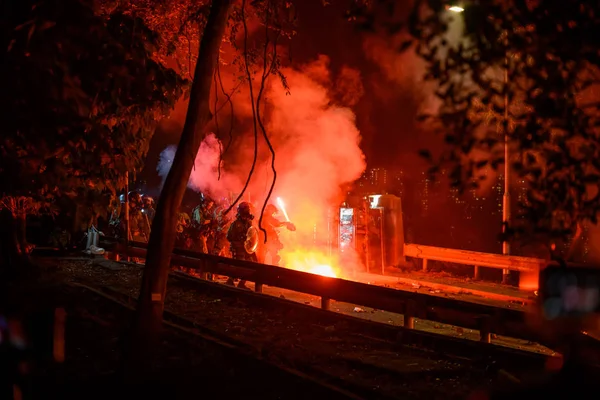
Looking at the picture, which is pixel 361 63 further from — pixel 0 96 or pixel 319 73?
pixel 0 96

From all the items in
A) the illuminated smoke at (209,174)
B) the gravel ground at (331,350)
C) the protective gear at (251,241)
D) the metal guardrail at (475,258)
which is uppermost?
the illuminated smoke at (209,174)

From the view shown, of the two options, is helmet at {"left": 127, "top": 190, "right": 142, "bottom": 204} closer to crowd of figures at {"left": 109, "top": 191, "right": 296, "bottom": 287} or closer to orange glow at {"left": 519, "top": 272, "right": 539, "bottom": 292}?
crowd of figures at {"left": 109, "top": 191, "right": 296, "bottom": 287}

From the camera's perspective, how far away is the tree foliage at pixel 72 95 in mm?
6527

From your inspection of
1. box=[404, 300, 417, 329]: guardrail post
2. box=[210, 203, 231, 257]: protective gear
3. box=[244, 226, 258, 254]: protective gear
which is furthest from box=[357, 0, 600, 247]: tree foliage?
box=[210, 203, 231, 257]: protective gear

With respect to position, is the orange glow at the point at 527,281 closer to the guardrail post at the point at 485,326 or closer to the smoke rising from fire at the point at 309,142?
the guardrail post at the point at 485,326

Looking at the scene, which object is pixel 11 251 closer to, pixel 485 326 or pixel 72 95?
pixel 72 95

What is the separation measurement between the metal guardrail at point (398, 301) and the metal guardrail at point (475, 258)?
23.5 ft

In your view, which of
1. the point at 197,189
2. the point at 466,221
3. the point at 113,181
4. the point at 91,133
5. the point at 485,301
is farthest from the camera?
the point at 197,189

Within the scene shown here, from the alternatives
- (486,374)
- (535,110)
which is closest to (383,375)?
(486,374)

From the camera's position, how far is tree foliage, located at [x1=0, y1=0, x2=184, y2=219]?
6527 millimetres

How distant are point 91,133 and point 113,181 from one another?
160 cm

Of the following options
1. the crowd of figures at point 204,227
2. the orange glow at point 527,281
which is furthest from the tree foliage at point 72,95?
the orange glow at point 527,281

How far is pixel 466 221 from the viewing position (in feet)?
84.5

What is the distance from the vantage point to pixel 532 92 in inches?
156
